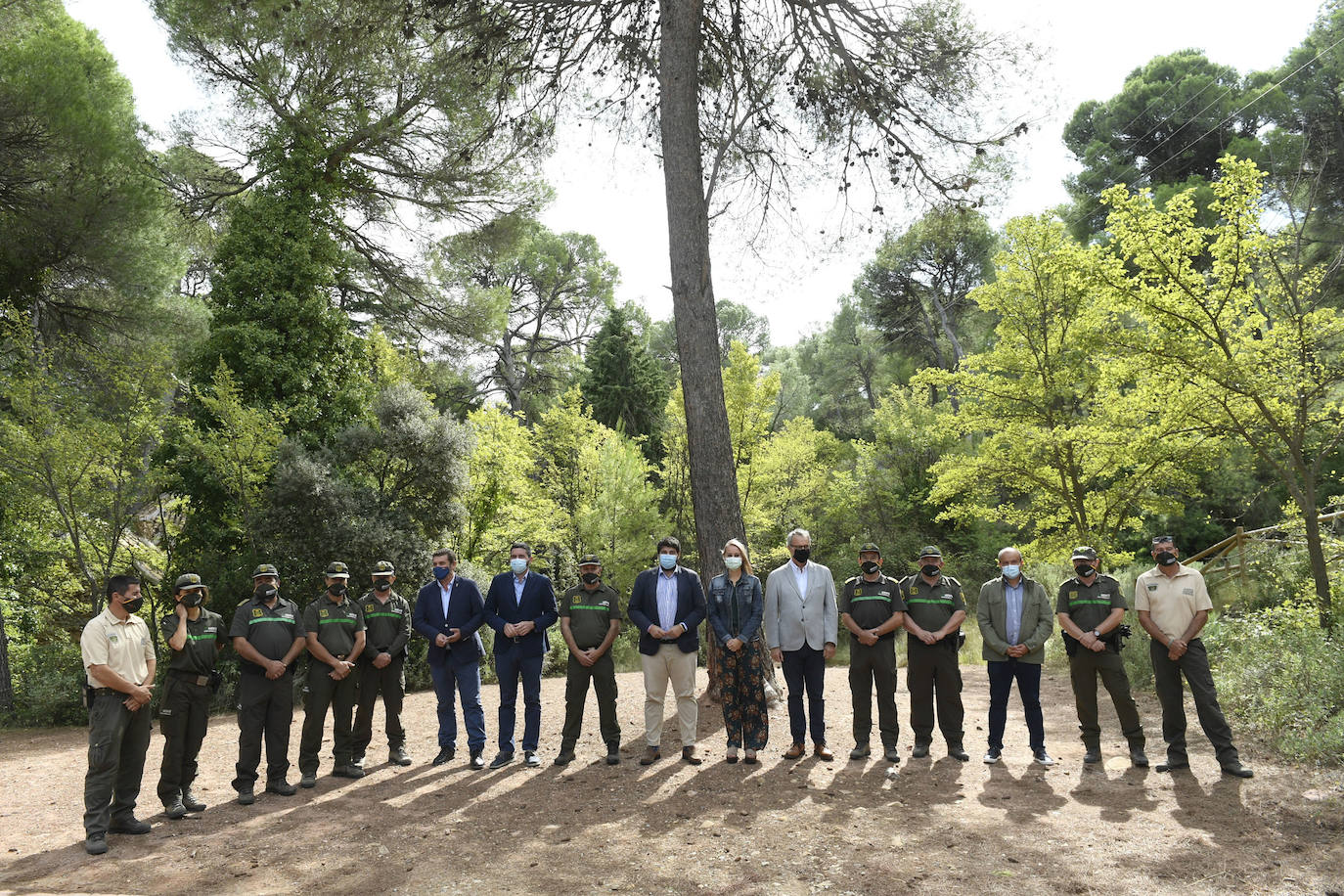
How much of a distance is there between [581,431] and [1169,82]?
82.2ft

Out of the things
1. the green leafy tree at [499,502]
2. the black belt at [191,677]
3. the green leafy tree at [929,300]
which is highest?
the green leafy tree at [929,300]

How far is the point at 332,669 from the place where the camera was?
706cm

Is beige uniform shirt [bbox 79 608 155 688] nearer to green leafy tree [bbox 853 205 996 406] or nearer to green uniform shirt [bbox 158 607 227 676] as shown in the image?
green uniform shirt [bbox 158 607 227 676]

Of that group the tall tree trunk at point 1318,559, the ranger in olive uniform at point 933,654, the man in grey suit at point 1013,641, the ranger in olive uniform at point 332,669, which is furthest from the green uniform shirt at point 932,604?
the tall tree trunk at point 1318,559

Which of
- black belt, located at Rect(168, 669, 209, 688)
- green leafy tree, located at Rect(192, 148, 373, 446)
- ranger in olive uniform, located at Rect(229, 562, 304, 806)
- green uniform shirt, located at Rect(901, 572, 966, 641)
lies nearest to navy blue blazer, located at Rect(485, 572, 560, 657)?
ranger in olive uniform, located at Rect(229, 562, 304, 806)

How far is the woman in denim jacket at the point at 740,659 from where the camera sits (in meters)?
6.82

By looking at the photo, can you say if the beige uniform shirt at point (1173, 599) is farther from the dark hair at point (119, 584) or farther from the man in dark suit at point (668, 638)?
the dark hair at point (119, 584)

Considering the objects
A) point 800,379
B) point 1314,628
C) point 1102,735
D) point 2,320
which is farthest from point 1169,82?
point 2,320

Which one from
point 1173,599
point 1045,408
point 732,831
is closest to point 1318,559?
point 1173,599

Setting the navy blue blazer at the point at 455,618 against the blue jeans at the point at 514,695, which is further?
the navy blue blazer at the point at 455,618

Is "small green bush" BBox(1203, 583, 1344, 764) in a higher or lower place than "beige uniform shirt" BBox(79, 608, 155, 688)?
lower

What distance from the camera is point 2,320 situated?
13.9 metres

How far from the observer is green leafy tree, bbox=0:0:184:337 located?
1354 centimetres

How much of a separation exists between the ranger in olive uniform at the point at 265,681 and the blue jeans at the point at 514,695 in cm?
168
